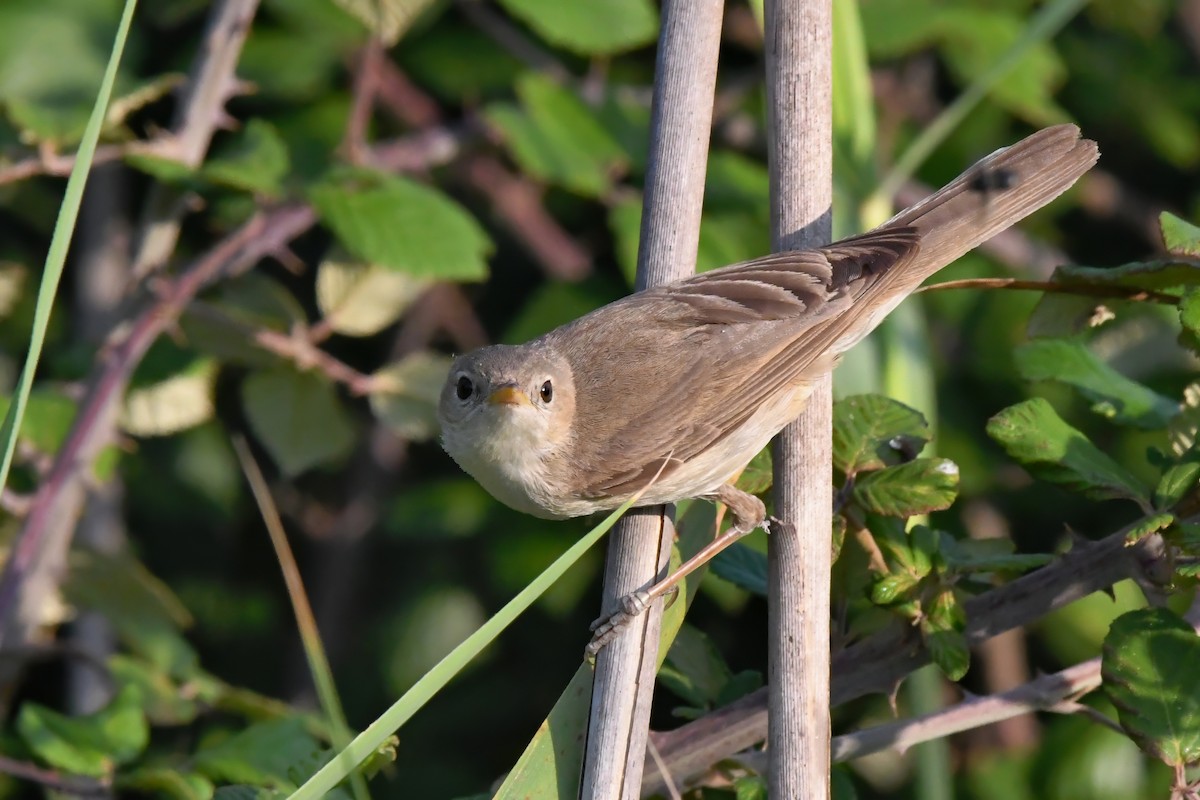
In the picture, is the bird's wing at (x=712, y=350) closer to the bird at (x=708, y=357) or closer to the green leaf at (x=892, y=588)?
the bird at (x=708, y=357)

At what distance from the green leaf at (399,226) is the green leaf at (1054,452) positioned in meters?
1.19

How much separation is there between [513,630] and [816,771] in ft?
7.85

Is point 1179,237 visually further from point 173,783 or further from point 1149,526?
point 173,783

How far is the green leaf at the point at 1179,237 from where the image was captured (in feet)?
4.99

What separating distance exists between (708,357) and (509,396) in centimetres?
36

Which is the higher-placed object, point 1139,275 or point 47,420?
point 47,420

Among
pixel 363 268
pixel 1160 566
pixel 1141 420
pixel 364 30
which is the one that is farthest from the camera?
pixel 364 30

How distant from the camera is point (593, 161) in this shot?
9.29 ft

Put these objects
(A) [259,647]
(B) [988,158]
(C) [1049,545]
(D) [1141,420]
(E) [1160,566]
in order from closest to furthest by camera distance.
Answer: (E) [1160,566], (D) [1141,420], (B) [988,158], (C) [1049,545], (A) [259,647]

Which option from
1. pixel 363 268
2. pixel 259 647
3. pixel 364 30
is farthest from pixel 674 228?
pixel 259 647

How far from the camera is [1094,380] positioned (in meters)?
1.81

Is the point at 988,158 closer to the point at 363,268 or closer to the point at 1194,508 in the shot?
the point at 1194,508

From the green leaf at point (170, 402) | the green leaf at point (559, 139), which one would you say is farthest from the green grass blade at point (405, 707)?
the green leaf at point (170, 402)

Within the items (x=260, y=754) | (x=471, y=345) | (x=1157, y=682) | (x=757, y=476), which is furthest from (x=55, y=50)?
(x=1157, y=682)
